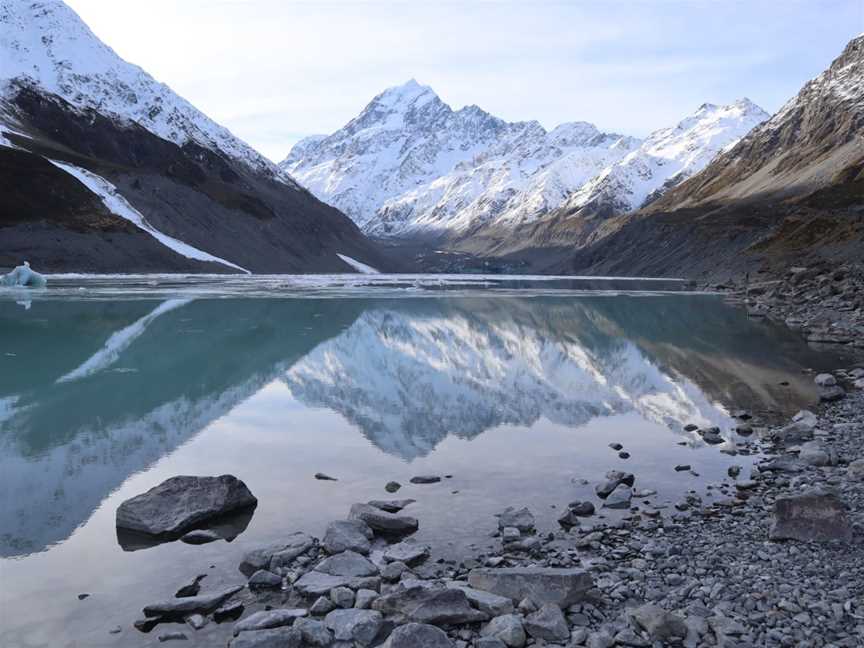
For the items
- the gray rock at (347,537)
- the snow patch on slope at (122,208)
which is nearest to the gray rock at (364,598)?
the gray rock at (347,537)

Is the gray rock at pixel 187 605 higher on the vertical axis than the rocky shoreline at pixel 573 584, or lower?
lower

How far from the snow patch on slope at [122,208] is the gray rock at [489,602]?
140 m

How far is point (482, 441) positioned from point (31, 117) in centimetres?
19720

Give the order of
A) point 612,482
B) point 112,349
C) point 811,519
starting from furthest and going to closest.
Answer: point 112,349, point 612,482, point 811,519

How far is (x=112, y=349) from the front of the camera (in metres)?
34.6

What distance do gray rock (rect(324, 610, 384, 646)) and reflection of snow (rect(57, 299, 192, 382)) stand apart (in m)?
20.7

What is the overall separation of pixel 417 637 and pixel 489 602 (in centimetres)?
126

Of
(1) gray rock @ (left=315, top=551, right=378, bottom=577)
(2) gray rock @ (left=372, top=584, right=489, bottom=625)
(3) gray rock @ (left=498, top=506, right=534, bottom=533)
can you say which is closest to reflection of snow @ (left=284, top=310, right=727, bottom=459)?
(3) gray rock @ (left=498, top=506, right=534, bottom=533)

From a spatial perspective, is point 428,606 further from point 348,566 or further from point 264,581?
point 264,581

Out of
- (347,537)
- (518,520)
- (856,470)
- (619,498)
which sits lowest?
(347,537)

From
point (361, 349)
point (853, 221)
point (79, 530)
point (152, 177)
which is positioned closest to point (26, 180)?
point (152, 177)

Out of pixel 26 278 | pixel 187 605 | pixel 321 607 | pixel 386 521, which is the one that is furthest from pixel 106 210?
pixel 321 607

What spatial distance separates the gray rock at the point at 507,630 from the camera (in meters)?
8.26

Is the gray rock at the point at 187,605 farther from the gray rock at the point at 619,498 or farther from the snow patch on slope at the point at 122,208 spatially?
the snow patch on slope at the point at 122,208
